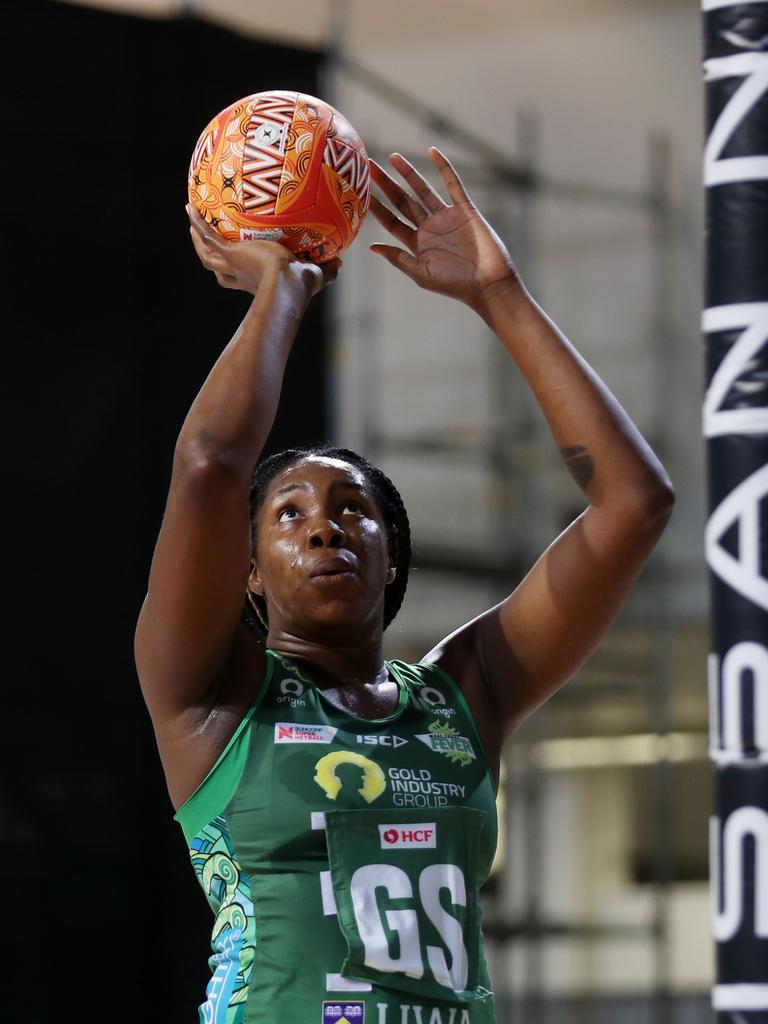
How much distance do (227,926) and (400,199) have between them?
1.13m

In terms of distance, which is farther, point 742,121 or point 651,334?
point 651,334

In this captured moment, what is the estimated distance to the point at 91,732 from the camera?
16.1 ft

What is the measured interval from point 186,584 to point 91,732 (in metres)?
3.02

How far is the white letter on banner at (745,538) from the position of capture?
1.61 meters

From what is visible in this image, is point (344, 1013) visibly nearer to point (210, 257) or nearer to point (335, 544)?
point (335, 544)

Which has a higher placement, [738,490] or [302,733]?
[738,490]

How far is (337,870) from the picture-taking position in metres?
2.00

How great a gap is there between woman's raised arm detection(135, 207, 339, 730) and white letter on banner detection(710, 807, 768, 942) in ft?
2.30

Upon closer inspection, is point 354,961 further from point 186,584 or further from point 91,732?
point 91,732

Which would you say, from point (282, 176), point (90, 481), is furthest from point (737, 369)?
point (90, 481)

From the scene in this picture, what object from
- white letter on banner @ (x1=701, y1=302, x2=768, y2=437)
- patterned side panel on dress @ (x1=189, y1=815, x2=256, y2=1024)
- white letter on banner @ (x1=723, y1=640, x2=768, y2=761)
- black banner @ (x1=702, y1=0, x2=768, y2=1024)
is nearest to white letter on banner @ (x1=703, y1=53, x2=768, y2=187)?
black banner @ (x1=702, y1=0, x2=768, y2=1024)

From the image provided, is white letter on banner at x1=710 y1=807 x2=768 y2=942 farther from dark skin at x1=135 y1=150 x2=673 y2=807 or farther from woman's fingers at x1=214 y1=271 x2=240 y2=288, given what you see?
woman's fingers at x1=214 y1=271 x2=240 y2=288

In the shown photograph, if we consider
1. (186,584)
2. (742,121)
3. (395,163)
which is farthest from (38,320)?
(742,121)

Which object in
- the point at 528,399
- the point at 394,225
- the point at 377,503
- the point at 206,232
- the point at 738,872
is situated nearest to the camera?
the point at 738,872
